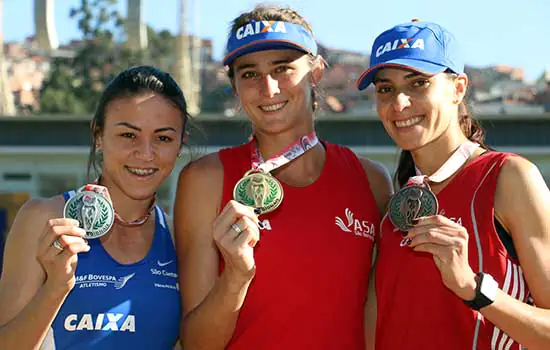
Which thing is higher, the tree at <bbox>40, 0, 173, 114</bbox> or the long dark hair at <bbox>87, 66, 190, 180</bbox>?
the long dark hair at <bbox>87, 66, 190, 180</bbox>

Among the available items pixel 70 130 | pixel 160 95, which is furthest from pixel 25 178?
pixel 160 95

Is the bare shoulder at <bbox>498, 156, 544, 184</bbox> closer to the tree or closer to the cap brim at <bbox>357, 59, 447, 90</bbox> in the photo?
the cap brim at <bbox>357, 59, 447, 90</bbox>

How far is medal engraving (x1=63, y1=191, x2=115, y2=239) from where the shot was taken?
12.1ft

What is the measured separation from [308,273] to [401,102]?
891 millimetres

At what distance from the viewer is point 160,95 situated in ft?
13.3

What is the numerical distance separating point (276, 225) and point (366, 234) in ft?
1.49

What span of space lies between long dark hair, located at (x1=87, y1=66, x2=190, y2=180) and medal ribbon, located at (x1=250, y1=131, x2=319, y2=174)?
38 centimetres

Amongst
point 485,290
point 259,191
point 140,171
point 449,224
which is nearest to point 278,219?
point 259,191

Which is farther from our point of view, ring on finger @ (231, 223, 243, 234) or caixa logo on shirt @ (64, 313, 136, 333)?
caixa logo on shirt @ (64, 313, 136, 333)

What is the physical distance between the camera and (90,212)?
3.69 meters

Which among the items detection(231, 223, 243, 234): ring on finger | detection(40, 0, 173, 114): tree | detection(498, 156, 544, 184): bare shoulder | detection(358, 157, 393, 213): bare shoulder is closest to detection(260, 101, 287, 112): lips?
detection(358, 157, 393, 213): bare shoulder

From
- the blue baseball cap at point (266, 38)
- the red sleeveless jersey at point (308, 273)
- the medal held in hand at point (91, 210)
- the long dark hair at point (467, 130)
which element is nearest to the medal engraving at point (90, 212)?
the medal held in hand at point (91, 210)

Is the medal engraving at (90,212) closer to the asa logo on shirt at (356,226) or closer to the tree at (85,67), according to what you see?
the asa logo on shirt at (356,226)

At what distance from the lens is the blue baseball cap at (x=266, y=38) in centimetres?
404
